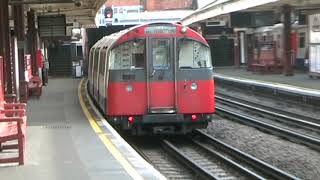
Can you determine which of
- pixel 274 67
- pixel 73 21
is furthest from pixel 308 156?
pixel 73 21

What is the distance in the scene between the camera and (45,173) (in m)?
9.13

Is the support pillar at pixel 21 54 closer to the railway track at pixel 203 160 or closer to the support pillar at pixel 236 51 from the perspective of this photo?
the railway track at pixel 203 160

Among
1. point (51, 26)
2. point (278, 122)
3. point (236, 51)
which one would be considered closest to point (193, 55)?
point (278, 122)

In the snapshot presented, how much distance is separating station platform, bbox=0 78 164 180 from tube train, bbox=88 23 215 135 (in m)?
1.09

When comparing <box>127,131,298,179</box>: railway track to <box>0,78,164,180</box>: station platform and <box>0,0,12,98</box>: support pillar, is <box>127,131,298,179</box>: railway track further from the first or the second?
<box>0,0,12,98</box>: support pillar

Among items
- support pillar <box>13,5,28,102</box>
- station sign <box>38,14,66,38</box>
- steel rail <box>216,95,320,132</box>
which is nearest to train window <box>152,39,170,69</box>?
steel rail <box>216,95,320,132</box>

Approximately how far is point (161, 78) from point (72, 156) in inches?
204

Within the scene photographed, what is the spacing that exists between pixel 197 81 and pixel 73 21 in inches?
1258

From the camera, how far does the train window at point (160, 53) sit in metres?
15.7

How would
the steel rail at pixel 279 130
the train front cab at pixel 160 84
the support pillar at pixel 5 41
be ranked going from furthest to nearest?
the support pillar at pixel 5 41 → the steel rail at pixel 279 130 → the train front cab at pixel 160 84

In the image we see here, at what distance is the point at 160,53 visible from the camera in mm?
15742

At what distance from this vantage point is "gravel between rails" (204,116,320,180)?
1273 centimetres

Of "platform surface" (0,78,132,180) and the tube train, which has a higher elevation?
the tube train

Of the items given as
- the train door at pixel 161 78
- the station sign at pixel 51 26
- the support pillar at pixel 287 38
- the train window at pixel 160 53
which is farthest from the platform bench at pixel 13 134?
the support pillar at pixel 287 38
